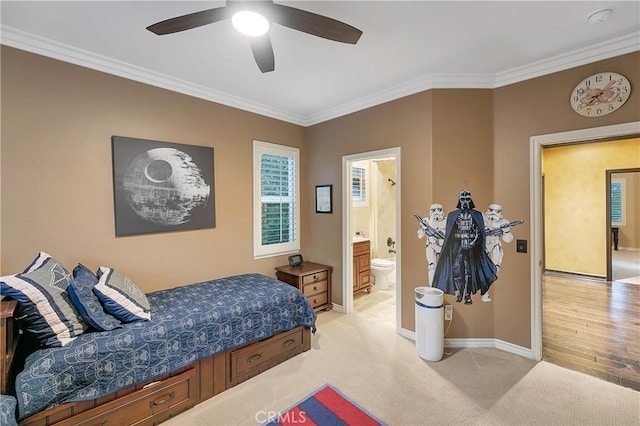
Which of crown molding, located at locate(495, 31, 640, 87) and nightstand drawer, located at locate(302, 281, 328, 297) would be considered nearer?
crown molding, located at locate(495, 31, 640, 87)

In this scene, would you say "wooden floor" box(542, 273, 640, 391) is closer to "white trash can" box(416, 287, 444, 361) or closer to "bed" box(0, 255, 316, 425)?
"white trash can" box(416, 287, 444, 361)

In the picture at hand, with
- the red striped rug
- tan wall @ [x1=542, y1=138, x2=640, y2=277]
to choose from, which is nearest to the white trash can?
the red striped rug

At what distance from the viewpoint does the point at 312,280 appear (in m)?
3.84

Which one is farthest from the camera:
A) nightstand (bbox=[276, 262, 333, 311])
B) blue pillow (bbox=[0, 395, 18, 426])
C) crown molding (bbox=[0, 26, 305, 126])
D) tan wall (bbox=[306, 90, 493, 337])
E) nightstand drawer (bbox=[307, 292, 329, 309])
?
nightstand drawer (bbox=[307, 292, 329, 309])

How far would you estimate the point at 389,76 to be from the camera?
2.93 meters

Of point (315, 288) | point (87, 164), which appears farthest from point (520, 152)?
point (87, 164)

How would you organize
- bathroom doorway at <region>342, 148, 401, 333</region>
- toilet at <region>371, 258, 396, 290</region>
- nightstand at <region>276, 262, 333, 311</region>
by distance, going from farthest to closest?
toilet at <region>371, 258, 396, 290</region>, bathroom doorway at <region>342, 148, 401, 333</region>, nightstand at <region>276, 262, 333, 311</region>

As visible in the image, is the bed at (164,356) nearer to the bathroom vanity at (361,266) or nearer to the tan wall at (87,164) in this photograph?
the tan wall at (87,164)

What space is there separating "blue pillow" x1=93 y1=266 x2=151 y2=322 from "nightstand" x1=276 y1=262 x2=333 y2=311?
5.85 feet

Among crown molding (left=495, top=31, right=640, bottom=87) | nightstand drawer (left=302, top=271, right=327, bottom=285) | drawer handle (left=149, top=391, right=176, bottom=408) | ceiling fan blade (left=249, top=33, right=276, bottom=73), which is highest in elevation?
crown molding (left=495, top=31, right=640, bottom=87)

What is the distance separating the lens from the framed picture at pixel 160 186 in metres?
2.68

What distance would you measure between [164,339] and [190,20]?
2.04 metres

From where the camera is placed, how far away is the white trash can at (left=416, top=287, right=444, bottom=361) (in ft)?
8.90

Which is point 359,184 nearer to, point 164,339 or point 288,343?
point 288,343
